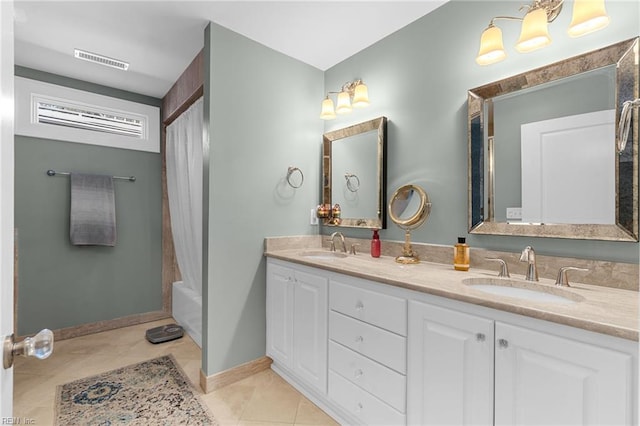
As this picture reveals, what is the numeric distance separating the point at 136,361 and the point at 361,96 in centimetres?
276

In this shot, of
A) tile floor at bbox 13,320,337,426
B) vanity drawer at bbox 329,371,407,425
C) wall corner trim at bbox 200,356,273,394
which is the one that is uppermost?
vanity drawer at bbox 329,371,407,425

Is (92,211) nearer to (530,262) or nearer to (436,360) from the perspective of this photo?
(436,360)

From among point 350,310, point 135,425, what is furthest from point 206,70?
point 135,425

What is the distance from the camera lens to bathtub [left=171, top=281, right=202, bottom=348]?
271 cm

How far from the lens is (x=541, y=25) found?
1.33 meters

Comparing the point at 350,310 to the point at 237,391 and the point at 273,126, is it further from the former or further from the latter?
the point at 273,126

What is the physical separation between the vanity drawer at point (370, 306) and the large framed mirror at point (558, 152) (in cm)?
69

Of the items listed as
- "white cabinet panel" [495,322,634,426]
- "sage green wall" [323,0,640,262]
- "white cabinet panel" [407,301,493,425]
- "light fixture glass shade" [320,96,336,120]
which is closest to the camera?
"white cabinet panel" [495,322,634,426]

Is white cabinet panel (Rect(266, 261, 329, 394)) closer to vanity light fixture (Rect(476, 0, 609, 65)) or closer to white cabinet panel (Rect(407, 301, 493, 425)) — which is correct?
white cabinet panel (Rect(407, 301, 493, 425))

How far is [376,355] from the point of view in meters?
1.49

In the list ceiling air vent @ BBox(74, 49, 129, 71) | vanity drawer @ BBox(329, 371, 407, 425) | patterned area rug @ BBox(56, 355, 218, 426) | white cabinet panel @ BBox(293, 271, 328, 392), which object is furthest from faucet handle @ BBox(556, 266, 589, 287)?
ceiling air vent @ BBox(74, 49, 129, 71)

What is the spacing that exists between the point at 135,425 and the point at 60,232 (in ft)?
6.93

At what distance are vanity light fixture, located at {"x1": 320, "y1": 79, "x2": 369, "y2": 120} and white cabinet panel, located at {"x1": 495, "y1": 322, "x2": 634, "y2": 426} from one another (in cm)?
176

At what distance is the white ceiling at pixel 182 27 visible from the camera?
191 cm
